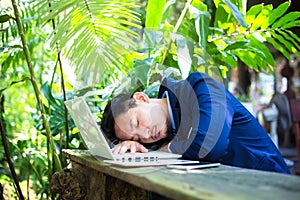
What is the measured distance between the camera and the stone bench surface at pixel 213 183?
83cm

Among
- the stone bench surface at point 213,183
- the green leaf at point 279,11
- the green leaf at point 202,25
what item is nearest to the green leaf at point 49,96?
the green leaf at point 202,25

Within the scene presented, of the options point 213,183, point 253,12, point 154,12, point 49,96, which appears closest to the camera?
point 213,183

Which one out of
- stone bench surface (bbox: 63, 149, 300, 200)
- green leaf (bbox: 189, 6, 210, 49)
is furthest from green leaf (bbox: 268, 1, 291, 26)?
stone bench surface (bbox: 63, 149, 300, 200)

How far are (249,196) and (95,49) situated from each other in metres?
1.35

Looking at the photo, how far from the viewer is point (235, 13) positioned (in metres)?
1.93

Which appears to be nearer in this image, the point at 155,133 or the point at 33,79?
the point at 155,133

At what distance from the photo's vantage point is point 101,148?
1449 millimetres

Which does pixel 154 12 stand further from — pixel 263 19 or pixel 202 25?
pixel 263 19

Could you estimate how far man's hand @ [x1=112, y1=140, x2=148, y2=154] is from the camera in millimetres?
1562

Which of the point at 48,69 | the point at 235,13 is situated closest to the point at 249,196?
the point at 235,13

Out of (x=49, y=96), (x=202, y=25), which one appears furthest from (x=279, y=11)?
(x=49, y=96)

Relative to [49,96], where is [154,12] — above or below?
above

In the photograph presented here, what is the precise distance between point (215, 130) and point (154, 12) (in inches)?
40.8

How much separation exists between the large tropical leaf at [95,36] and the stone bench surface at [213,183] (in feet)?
2.73
